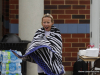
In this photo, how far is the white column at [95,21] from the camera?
6332mm

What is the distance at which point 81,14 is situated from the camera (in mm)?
6305

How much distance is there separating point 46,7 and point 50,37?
11.2 feet

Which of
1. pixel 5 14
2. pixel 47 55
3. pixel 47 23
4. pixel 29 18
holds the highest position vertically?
pixel 5 14

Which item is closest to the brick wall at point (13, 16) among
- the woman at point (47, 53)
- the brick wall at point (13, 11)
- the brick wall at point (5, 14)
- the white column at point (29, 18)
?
the brick wall at point (13, 11)

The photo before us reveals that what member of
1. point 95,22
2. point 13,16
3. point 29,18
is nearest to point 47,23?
point 29,18

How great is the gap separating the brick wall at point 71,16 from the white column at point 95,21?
138mm

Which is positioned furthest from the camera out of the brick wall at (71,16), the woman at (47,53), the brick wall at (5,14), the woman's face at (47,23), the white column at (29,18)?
the brick wall at (5,14)

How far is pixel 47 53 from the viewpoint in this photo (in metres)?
2.90

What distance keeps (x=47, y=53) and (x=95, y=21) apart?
3755 millimetres

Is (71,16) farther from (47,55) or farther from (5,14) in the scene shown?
(47,55)

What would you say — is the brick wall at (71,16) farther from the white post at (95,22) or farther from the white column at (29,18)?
the white column at (29,18)

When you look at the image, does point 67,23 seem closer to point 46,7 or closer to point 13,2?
point 46,7

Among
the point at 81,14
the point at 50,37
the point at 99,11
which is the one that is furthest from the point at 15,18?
the point at 50,37

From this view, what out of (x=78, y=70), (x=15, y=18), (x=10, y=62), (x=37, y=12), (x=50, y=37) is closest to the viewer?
(x=50, y=37)
